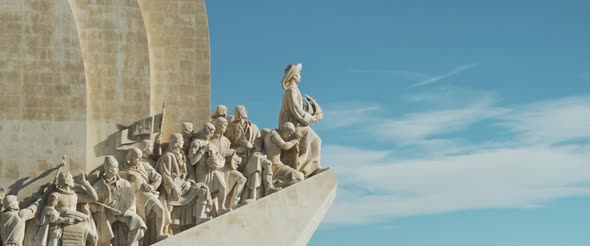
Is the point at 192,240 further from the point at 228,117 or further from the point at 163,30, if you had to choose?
the point at 163,30

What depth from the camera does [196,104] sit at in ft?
76.9

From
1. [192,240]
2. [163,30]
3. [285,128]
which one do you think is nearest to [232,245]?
[192,240]

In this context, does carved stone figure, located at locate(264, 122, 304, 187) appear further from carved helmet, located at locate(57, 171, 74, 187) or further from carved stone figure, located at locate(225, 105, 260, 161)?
carved helmet, located at locate(57, 171, 74, 187)

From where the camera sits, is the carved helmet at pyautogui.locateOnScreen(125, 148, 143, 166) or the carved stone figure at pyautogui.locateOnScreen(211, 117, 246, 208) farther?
the carved stone figure at pyautogui.locateOnScreen(211, 117, 246, 208)

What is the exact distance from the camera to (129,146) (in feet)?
73.5

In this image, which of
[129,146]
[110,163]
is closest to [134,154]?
[110,163]

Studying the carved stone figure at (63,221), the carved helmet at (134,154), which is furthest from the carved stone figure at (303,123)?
the carved stone figure at (63,221)

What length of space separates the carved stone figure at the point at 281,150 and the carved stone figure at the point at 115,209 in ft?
7.67

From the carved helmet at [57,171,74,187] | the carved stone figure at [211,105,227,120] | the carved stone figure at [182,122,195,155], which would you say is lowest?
the carved helmet at [57,171,74,187]

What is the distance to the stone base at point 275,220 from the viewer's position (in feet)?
71.4

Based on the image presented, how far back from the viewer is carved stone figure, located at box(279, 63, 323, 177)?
75.7 feet

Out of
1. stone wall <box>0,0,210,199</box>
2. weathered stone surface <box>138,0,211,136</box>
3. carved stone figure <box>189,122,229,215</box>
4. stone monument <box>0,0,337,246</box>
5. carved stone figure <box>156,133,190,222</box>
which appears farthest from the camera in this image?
weathered stone surface <box>138,0,211,136</box>

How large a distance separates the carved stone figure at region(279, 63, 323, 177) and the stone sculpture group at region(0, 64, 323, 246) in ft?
0.05

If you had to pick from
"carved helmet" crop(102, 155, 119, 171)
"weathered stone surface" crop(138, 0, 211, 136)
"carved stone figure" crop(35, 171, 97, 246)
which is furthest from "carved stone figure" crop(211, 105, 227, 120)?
"carved stone figure" crop(35, 171, 97, 246)
